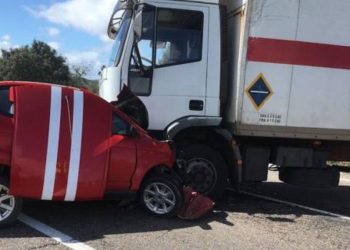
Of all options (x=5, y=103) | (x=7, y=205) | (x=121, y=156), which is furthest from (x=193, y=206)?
(x=5, y=103)

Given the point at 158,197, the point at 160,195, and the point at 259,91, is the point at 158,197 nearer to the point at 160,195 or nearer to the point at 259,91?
the point at 160,195

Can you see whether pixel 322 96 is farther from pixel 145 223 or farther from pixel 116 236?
pixel 116 236

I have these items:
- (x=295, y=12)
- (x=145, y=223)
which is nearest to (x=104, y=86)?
(x=145, y=223)

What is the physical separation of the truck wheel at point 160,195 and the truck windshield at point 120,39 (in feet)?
7.00

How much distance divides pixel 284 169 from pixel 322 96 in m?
1.45

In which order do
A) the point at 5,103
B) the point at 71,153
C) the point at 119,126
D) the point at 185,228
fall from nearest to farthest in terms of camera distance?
the point at 5,103 < the point at 71,153 < the point at 185,228 < the point at 119,126

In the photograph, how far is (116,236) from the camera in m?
6.53

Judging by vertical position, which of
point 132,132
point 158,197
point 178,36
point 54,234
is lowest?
point 54,234

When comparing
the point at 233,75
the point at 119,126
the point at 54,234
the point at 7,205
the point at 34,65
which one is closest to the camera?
the point at 54,234

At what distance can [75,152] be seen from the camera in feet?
22.8

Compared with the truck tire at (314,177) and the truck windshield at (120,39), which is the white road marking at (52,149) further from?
the truck tire at (314,177)

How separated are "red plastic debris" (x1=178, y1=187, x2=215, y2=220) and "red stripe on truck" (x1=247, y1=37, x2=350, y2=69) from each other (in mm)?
2404

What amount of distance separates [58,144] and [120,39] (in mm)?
2520

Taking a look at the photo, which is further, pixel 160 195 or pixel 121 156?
pixel 160 195
